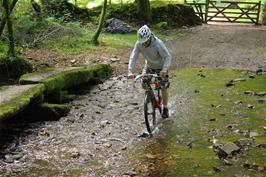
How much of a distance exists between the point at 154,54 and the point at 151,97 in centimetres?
78

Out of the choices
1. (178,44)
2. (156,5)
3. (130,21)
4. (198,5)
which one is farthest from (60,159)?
(198,5)

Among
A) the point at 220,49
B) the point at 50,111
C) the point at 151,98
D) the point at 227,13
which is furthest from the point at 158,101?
the point at 227,13

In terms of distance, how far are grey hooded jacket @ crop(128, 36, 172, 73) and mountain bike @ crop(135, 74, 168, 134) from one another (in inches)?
11.2

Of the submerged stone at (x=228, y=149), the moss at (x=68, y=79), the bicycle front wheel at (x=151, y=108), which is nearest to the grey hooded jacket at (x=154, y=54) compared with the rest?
the bicycle front wheel at (x=151, y=108)

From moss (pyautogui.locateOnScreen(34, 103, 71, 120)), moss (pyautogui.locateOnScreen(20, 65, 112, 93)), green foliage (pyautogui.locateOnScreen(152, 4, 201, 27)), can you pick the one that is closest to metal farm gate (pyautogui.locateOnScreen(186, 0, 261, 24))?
green foliage (pyautogui.locateOnScreen(152, 4, 201, 27))

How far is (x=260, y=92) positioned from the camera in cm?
1034

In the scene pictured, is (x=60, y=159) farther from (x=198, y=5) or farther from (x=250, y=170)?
(x=198, y=5)

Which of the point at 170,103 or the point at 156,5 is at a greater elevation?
the point at 156,5

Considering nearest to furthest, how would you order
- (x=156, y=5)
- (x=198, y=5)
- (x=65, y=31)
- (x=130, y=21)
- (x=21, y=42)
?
1. (x=21, y=42)
2. (x=65, y=31)
3. (x=130, y=21)
4. (x=156, y=5)
5. (x=198, y=5)

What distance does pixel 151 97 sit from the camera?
7863 mm

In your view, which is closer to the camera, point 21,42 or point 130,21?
point 21,42

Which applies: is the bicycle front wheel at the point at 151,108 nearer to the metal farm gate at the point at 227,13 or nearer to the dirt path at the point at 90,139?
the dirt path at the point at 90,139

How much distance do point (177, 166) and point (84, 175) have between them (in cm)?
132

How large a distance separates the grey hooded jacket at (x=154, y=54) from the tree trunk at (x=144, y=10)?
15.2 metres
